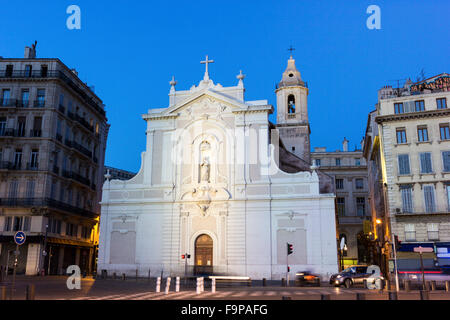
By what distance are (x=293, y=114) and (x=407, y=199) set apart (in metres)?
19.3

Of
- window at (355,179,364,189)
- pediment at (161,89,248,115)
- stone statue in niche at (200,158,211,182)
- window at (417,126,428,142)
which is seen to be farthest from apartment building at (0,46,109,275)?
window at (355,179,364,189)

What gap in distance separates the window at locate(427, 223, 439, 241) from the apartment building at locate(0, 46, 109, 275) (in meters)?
32.2

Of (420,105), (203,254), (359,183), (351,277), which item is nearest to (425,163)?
(420,105)

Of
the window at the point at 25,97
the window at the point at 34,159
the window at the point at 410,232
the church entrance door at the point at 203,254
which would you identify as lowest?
the church entrance door at the point at 203,254

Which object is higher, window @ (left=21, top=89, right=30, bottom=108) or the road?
window @ (left=21, top=89, right=30, bottom=108)

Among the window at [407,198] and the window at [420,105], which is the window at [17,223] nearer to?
the window at [407,198]

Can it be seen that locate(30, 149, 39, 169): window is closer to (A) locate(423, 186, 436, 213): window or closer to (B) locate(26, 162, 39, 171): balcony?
(B) locate(26, 162, 39, 171): balcony

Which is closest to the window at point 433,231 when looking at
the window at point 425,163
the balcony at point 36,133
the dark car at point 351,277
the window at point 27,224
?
the window at point 425,163

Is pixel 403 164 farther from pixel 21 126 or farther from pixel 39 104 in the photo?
pixel 21 126

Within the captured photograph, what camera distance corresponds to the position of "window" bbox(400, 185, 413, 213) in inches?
1384

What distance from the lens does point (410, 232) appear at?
113 feet

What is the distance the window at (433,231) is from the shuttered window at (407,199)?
1.81 metres

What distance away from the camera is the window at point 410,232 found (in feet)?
113
